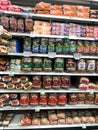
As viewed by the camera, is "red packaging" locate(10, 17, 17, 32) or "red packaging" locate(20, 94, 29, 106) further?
"red packaging" locate(20, 94, 29, 106)

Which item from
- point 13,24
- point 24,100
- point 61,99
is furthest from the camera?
point 61,99

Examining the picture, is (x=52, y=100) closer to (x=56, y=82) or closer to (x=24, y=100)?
(x=56, y=82)

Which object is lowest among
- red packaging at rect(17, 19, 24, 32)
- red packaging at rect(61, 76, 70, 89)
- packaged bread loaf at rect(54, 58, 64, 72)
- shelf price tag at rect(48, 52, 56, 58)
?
red packaging at rect(61, 76, 70, 89)

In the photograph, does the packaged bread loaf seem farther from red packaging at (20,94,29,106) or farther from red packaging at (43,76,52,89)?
red packaging at (20,94,29,106)

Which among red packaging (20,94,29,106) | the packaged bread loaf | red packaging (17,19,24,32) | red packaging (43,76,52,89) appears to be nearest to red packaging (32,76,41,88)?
red packaging (43,76,52,89)

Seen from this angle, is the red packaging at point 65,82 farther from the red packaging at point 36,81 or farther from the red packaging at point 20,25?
the red packaging at point 20,25

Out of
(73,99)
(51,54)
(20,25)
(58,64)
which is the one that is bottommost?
(73,99)

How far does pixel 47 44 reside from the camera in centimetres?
268

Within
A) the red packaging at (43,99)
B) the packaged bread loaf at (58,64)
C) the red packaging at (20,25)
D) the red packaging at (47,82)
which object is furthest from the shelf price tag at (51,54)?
the red packaging at (43,99)

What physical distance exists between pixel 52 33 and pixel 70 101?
1.17 m

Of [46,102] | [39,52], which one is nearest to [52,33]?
[39,52]

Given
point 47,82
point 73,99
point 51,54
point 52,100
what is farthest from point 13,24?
point 73,99

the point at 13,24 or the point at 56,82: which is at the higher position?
the point at 13,24

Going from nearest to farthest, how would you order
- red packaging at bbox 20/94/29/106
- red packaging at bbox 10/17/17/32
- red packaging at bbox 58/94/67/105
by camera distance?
red packaging at bbox 10/17/17/32
red packaging at bbox 20/94/29/106
red packaging at bbox 58/94/67/105
